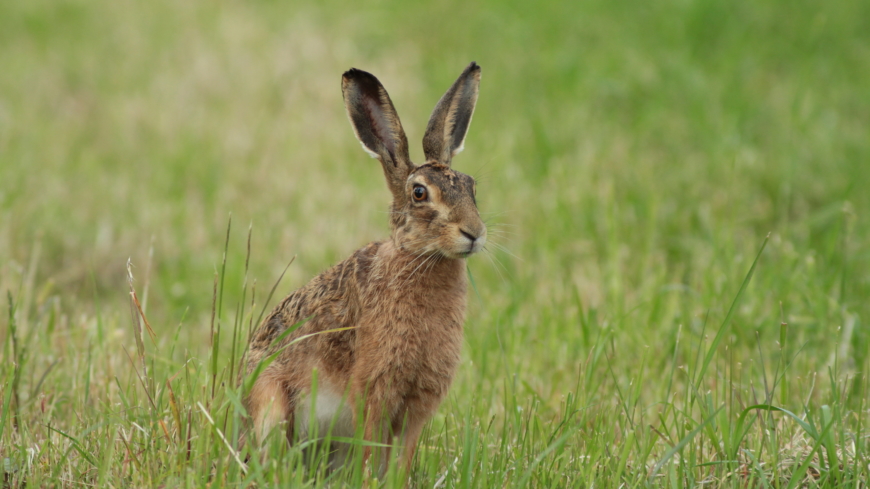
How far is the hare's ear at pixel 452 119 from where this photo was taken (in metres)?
3.88

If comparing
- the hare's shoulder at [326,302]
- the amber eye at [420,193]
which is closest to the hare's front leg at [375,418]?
the hare's shoulder at [326,302]

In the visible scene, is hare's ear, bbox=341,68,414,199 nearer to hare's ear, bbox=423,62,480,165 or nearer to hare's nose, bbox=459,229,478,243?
hare's ear, bbox=423,62,480,165

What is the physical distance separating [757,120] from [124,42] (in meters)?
7.57

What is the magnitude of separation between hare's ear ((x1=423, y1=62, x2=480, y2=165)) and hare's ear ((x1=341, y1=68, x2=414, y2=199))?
122mm

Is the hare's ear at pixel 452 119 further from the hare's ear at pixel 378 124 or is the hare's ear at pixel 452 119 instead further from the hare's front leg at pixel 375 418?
the hare's front leg at pixel 375 418

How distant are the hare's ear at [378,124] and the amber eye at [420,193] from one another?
0.16 m

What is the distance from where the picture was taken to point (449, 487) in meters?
3.12

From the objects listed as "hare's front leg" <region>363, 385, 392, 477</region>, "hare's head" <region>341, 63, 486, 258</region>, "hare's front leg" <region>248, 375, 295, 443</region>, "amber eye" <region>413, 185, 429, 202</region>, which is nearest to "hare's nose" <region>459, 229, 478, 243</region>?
"hare's head" <region>341, 63, 486, 258</region>

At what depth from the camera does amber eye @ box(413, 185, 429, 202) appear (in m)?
3.67

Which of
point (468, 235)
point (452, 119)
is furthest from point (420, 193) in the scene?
point (452, 119)

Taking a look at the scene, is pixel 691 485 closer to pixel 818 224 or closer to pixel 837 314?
pixel 837 314

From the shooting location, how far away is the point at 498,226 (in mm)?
7262

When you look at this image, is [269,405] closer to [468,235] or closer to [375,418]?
[375,418]

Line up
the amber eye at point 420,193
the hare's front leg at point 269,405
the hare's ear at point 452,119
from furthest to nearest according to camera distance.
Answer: the hare's ear at point 452,119 → the amber eye at point 420,193 → the hare's front leg at point 269,405
